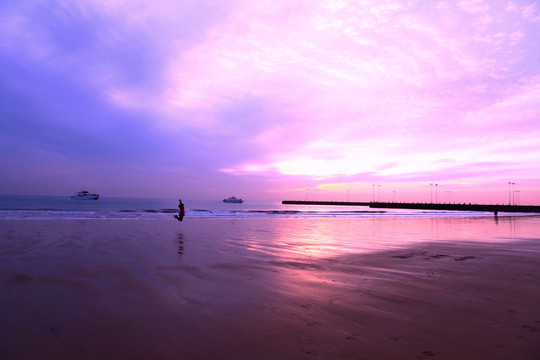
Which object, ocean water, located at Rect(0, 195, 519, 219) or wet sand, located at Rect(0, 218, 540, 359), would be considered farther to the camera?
ocean water, located at Rect(0, 195, 519, 219)

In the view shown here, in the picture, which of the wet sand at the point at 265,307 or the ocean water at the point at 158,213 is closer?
the wet sand at the point at 265,307

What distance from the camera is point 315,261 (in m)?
10.3

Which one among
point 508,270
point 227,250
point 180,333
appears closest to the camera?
point 180,333

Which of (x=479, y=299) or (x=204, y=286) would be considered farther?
(x=204, y=286)

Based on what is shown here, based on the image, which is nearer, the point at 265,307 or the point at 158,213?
the point at 265,307

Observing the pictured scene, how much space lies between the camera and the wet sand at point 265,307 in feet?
13.0

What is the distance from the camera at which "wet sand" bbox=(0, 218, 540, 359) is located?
156 inches

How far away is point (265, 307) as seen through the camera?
220 inches

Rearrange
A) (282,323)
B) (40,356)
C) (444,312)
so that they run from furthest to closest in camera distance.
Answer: (444,312)
(282,323)
(40,356)

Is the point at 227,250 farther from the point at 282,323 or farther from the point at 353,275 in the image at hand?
the point at 282,323

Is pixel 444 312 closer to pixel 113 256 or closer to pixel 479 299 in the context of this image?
pixel 479 299

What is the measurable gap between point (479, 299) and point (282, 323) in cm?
425

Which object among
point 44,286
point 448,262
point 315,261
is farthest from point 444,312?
point 44,286

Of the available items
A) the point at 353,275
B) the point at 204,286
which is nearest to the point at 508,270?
the point at 353,275
